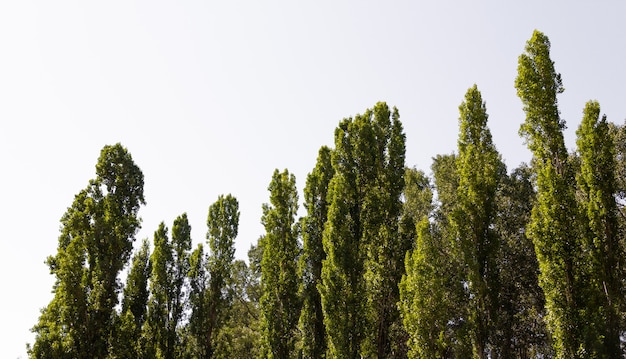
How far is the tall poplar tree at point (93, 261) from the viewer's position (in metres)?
22.2

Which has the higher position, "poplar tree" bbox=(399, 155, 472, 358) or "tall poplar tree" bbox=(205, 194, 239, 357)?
"tall poplar tree" bbox=(205, 194, 239, 357)

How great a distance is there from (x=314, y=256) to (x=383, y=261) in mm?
4383

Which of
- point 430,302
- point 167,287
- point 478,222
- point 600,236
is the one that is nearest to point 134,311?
point 167,287

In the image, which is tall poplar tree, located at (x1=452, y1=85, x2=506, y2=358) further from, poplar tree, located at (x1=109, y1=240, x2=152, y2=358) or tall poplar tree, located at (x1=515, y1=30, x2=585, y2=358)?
poplar tree, located at (x1=109, y1=240, x2=152, y2=358)

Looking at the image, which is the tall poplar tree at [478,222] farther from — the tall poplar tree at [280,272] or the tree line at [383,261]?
the tall poplar tree at [280,272]

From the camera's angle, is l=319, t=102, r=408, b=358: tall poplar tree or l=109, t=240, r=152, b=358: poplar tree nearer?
l=319, t=102, r=408, b=358: tall poplar tree

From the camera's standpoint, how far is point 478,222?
2117cm

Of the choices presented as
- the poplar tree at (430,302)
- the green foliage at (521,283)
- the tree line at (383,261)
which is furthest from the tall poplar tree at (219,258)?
the green foliage at (521,283)

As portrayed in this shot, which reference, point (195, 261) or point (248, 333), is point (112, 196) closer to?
point (195, 261)

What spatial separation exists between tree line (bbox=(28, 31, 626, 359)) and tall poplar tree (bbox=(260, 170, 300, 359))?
7 centimetres

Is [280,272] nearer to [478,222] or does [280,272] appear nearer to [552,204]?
[478,222]

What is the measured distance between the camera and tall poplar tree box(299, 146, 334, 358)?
23.5 m

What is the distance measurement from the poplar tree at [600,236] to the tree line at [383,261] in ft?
0.16

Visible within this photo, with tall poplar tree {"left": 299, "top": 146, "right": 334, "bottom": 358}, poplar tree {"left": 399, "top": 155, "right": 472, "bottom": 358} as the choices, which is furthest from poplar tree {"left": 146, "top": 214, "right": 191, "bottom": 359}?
poplar tree {"left": 399, "top": 155, "right": 472, "bottom": 358}
